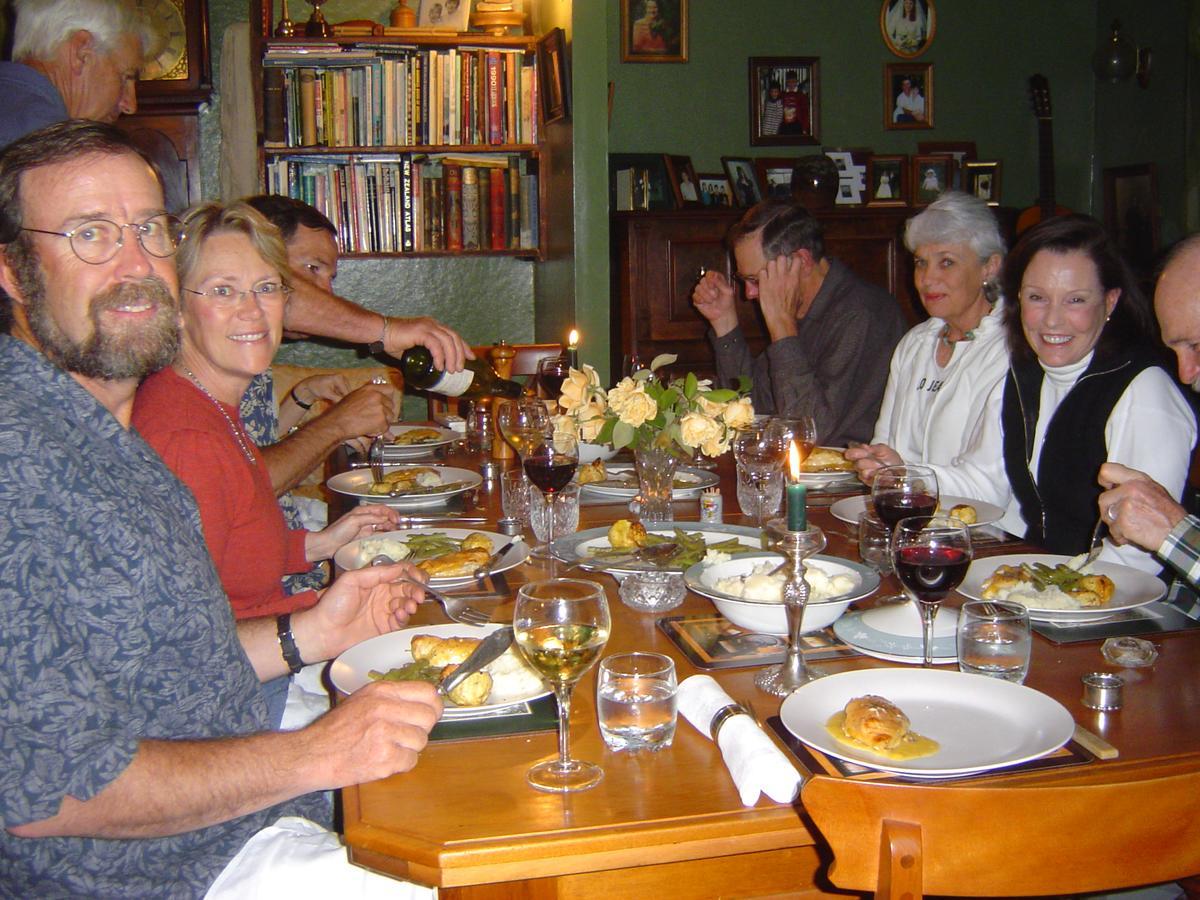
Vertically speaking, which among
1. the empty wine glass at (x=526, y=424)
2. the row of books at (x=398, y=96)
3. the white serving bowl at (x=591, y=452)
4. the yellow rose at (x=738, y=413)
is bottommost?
the white serving bowl at (x=591, y=452)

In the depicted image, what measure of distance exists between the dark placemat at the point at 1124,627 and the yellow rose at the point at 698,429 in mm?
715

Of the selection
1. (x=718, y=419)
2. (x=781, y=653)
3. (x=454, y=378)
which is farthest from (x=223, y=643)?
(x=454, y=378)

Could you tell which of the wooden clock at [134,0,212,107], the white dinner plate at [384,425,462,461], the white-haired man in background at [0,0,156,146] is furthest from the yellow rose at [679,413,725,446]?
the wooden clock at [134,0,212,107]

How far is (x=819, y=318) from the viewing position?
357 cm

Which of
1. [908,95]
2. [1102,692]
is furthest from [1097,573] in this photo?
[908,95]

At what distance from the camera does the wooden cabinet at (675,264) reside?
465 centimetres

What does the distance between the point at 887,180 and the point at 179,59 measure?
342 centimetres

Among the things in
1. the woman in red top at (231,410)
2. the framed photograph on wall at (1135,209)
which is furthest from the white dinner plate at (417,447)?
the framed photograph on wall at (1135,209)

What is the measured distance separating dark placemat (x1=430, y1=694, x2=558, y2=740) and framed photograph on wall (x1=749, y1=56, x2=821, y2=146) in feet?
15.0

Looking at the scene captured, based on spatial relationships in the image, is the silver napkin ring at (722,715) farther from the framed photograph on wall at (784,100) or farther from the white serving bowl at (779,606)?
the framed photograph on wall at (784,100)

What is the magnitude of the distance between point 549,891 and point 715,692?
29 centimetres

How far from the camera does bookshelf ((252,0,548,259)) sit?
457cm

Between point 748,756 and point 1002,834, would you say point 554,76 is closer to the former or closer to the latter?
point 748,756

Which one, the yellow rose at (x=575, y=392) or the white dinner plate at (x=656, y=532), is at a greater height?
the yellow rose at (x=575, y=392)
